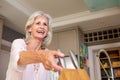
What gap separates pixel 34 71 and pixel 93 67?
9.50ft

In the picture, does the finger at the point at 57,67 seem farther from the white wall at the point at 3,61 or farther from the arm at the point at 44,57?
the white wall at the point at 3,61

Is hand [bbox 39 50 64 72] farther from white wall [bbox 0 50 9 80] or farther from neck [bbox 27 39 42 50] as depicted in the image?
white wall [bbox 0 50 9 80]

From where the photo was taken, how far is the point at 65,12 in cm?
321

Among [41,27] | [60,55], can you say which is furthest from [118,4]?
[60,55]

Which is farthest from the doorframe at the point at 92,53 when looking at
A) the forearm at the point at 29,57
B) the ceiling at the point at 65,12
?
the forearm at the point at 29,57

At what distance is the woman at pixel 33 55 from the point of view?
0.47m

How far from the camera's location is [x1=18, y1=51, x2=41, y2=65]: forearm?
19.1 inches

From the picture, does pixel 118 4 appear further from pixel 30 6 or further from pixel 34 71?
pixel 34 71

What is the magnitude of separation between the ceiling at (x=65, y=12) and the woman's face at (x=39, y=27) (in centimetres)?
190

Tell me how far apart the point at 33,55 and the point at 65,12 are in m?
2.77

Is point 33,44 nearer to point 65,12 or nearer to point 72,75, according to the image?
point 72,75

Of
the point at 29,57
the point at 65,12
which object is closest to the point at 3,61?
the point at 65,12

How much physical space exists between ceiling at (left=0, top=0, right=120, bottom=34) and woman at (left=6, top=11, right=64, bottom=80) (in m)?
1.91

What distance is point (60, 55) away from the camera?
1.54 feet
